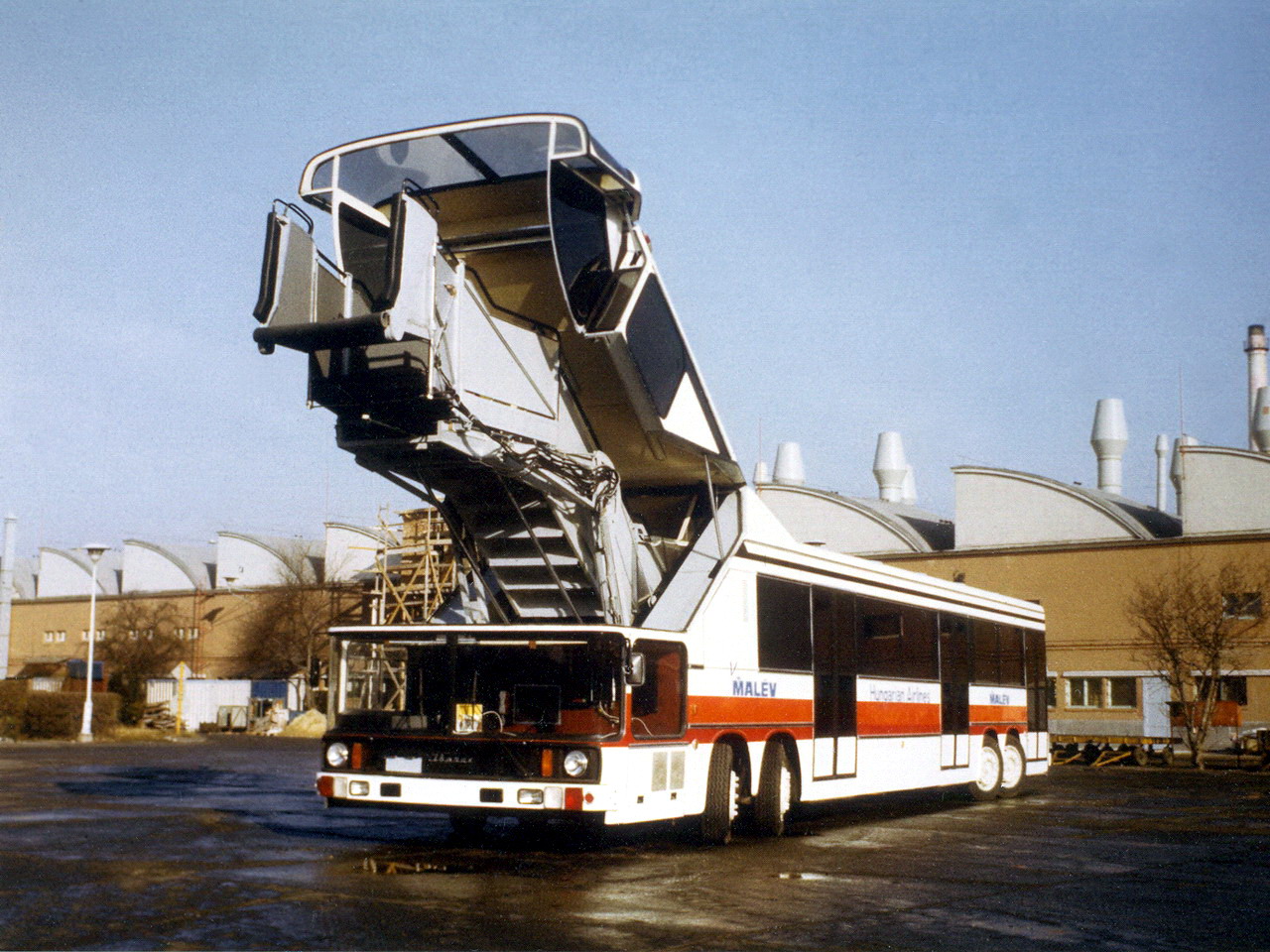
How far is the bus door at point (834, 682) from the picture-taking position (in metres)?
15.4

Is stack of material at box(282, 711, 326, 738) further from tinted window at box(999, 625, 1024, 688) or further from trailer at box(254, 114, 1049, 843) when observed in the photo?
trailer at box(254, 114, 1049, 843)

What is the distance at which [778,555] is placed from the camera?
14.9 meters

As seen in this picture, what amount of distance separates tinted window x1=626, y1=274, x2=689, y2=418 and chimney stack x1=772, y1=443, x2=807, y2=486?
173 ft

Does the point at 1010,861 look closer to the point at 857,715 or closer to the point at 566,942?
the point at 857,715

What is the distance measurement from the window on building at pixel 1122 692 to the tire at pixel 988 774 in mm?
25993

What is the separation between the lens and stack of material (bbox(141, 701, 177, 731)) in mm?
53428

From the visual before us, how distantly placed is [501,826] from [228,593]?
53596 millimetres

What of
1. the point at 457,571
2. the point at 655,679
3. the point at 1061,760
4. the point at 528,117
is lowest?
the point at 1061,760

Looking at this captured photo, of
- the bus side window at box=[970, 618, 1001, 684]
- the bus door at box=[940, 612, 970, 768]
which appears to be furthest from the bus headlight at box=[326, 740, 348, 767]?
the bus side window at box=[970, 618, 1001, 684]

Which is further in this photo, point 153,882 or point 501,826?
point 501,826

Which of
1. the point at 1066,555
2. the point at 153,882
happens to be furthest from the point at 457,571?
the point at 1066,555

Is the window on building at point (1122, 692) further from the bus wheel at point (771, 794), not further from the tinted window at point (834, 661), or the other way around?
the bus wheel at point (771, 794)

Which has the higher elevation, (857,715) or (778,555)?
(778,555)

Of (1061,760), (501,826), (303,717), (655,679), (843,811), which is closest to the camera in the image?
(655,679)
